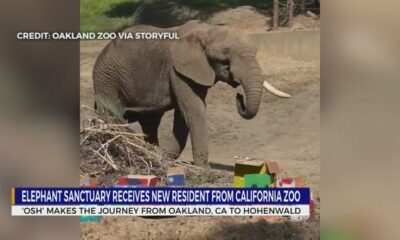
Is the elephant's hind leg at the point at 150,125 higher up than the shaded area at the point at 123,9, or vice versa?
Result: the shaded area at the point at 123,9

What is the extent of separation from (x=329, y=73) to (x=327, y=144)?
1.94ft

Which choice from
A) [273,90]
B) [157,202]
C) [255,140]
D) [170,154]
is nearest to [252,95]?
[273,90]

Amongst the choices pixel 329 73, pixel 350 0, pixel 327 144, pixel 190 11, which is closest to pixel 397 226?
pixel 327 144

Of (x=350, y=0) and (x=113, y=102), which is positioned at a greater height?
(x=350, y=0)

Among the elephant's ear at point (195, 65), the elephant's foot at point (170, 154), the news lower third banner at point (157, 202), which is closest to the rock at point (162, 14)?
the elephant's ear at point (195, 65)

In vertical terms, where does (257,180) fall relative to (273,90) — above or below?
below

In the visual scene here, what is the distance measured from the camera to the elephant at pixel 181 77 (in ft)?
24.9

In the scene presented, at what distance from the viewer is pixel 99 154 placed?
752 centimetres

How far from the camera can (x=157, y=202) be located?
7.22 metres

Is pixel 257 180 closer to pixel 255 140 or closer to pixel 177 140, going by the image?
pixel 255 140

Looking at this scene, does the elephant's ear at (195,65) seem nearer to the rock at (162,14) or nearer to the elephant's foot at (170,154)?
the rock at (162,14)

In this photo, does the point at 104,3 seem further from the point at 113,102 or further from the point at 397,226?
the point at 397,226

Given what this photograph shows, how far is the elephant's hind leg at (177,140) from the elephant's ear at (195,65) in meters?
0.36

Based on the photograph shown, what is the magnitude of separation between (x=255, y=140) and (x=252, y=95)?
0.39m
